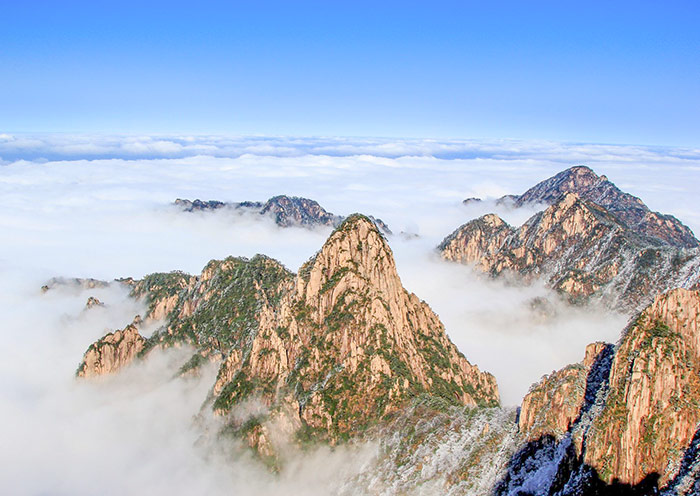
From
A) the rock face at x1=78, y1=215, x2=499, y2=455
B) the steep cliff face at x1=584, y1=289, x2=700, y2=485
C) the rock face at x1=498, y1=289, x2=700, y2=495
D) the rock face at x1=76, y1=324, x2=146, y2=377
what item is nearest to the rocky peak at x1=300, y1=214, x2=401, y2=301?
the rock face at x1=78, y1=215, x2=499, y2=455

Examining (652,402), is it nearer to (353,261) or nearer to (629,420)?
(629,420)

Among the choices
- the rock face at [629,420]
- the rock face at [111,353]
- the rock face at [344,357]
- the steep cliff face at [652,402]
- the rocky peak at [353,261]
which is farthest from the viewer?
the rock face at [111,353]

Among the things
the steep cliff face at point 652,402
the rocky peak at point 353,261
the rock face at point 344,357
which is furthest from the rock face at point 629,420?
the rocky peak at point 353,261

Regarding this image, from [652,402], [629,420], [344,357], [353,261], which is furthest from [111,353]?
[652,402]

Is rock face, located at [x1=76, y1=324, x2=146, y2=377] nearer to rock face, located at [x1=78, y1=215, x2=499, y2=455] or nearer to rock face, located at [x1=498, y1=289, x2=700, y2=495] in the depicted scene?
rock face, located at [x1=78, y1=215, x2=499, y2=455]

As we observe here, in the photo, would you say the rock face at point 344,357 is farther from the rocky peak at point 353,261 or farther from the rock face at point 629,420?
the rock face at point 629,420

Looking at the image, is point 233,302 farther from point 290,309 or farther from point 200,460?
point 200,460
